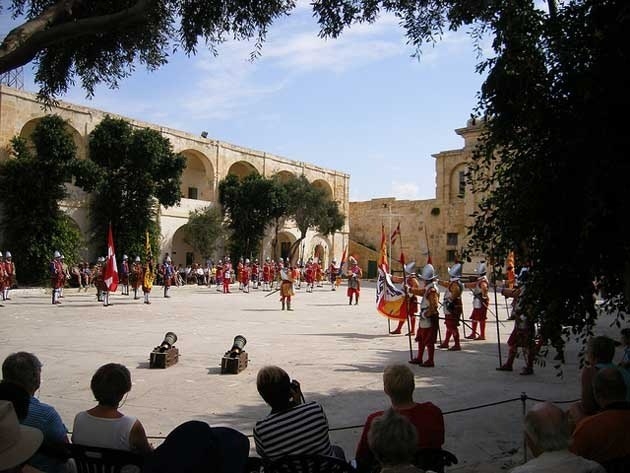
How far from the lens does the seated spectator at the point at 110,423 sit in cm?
338

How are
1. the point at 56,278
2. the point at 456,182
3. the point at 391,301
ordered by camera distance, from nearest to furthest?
the point at 391,301 < the point at 56,278 < the point at 456,182

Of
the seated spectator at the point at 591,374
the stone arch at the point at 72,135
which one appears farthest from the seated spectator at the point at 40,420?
the stone arch at the point at 72,135

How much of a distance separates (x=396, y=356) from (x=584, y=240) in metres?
7.29

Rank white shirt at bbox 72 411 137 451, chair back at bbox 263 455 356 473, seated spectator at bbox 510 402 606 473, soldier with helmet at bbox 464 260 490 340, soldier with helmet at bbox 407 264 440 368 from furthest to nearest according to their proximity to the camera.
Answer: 1. soldier with helmet at bbox 464 260 490 340
2. soldier with helmet at bbox 407 264 440 368
3. white shirt at bbox 72 411 137 451
4. chair back at bbox 263 455 356 473
5. seated spectator at bbox 510 402 606 473

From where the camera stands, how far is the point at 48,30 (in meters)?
4.91

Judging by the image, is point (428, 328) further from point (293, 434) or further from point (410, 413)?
point (293, 434)

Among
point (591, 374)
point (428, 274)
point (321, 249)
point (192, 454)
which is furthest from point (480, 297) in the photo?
point (321, 249)

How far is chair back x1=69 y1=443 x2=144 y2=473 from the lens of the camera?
3.11 meters

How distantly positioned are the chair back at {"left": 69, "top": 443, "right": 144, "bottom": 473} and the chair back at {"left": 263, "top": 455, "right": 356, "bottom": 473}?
773mm

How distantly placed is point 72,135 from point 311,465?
30.6 m

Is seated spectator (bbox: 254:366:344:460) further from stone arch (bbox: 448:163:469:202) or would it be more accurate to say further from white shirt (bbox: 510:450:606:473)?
stone arch (bbox: 448:163:469:202)

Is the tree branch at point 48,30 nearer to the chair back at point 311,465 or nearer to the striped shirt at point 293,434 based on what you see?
the striped shirt at point 293,434

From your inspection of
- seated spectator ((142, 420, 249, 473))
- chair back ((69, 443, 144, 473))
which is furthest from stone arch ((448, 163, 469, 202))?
seated spectator ((142, 420, 249, 473))

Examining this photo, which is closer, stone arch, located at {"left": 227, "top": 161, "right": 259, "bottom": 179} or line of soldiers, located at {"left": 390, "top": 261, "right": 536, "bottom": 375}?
line of soldiers, located at {"left": 390, "top": 261, "right": 536, "bottom": 375}
